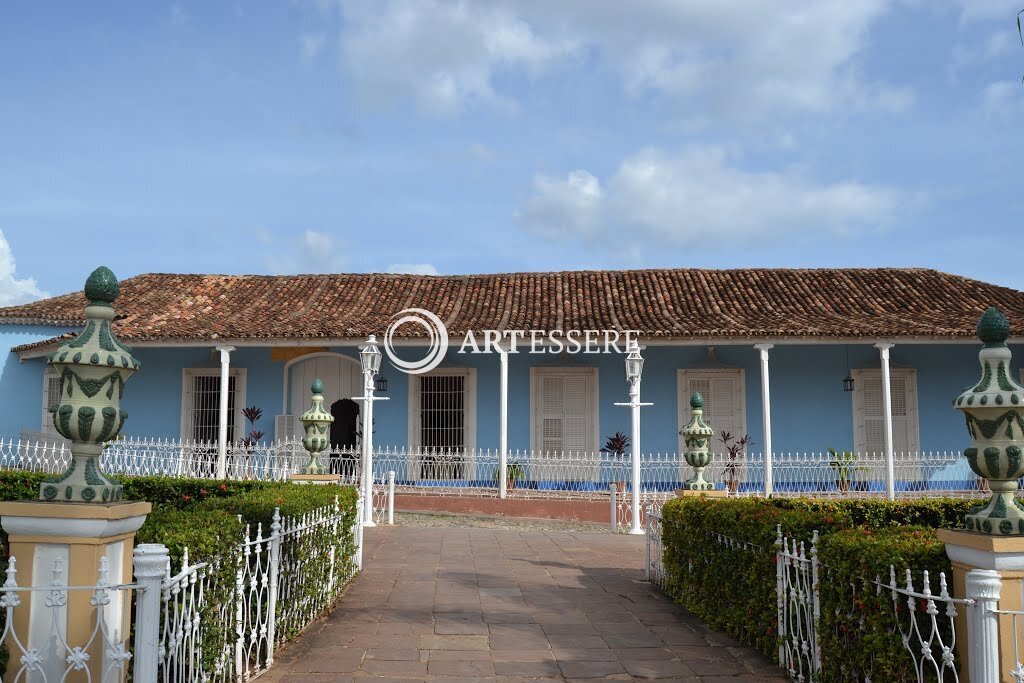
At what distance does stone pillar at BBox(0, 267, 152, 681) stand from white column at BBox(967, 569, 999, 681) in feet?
11.0

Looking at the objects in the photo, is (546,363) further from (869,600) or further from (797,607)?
(869,600)

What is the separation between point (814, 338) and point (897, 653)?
1113 centimetres

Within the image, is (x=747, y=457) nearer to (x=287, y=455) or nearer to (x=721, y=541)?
(x=287, y=455)

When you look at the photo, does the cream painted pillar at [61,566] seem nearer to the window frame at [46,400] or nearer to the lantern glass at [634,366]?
the lantern glass at [634,366]

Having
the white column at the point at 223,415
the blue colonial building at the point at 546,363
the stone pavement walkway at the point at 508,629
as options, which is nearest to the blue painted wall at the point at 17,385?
the blue colonial building at the point at 546,363

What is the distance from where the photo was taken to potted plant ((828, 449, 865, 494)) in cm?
1438

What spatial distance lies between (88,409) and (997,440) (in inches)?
157

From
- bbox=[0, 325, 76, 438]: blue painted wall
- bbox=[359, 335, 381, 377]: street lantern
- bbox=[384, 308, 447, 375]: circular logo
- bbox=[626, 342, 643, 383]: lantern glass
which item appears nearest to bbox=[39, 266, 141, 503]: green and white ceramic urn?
bbox=[359, 335, 381, 377]: street lantern

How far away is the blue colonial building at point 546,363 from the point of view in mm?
15211

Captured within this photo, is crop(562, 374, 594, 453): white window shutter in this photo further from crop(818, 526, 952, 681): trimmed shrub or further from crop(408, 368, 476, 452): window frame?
crop(818, 526, 952, 681): trimmed shrub

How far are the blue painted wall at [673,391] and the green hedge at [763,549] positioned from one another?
848 centimetres

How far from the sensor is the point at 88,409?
3.65m

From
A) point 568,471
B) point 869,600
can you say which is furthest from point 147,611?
point 568,471

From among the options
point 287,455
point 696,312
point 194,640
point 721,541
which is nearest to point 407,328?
point 287,455
